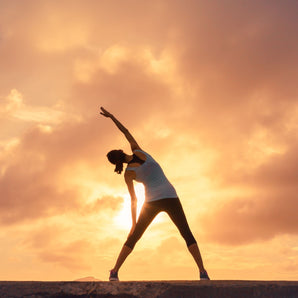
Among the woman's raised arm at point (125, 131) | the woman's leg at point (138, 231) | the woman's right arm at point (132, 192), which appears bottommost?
the woman's leg at point (138, 231)

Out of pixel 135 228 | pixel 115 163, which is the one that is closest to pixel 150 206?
pixel 135 228

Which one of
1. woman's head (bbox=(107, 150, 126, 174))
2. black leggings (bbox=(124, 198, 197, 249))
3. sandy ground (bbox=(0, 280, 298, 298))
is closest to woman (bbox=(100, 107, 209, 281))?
black leggings (bbox=(124, 198, 197, 249))

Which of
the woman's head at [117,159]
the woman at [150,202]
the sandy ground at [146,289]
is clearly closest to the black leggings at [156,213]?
the woman at [150,202]

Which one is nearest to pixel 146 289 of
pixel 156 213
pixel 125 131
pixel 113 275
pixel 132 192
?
pixel 113 275

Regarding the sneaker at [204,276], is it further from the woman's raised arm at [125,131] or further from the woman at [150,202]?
the woman's raised arm at [125,131]

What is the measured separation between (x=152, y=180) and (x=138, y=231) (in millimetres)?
760

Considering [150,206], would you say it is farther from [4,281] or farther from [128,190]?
[4,281]

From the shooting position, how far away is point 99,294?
5270 millimetres

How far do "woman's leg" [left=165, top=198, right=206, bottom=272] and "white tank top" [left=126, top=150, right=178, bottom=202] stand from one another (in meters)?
0.15

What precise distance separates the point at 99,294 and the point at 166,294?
760mm

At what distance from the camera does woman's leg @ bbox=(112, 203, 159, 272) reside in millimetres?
6793

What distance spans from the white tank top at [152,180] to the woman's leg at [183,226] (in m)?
0.15

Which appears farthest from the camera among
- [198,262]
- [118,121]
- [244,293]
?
[118,121]

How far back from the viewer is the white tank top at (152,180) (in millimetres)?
6809
